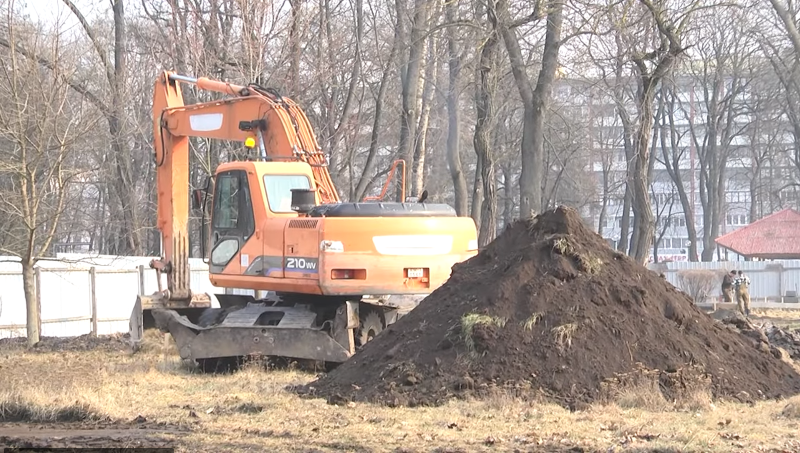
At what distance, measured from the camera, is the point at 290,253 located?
1306cm

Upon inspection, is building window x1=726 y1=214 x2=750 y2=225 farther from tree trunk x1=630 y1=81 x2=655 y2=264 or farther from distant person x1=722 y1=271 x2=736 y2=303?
tree trunk x1=630 y1=81 x2=655 y2=264

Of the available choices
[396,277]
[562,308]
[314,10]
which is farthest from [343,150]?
[562,308]

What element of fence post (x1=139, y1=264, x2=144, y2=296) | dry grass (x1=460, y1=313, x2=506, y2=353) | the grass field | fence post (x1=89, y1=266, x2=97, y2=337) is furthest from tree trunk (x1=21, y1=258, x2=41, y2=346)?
dry grass (x1=460, y1=313, x2=506, y2=353)

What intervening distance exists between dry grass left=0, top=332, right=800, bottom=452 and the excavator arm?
3562mm

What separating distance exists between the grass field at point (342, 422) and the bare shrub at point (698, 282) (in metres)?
29.2

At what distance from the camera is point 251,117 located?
15219 millimetres

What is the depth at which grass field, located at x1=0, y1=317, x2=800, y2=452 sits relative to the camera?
25.5ft

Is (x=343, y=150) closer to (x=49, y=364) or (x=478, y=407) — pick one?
(x=49, y=364)

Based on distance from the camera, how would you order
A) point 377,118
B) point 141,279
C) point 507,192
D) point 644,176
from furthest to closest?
point 507,192 < point 377,118 < point 141,279 < point 644,176

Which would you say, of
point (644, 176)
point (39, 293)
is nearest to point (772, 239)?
point (644, 176)

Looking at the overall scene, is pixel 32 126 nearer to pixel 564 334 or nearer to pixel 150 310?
pixel 150 310

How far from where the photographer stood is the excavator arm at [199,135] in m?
14.7

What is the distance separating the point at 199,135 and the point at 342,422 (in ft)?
25.6

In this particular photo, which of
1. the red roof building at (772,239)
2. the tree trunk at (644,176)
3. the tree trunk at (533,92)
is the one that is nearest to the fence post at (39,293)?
the tree trunk at (533,92)
